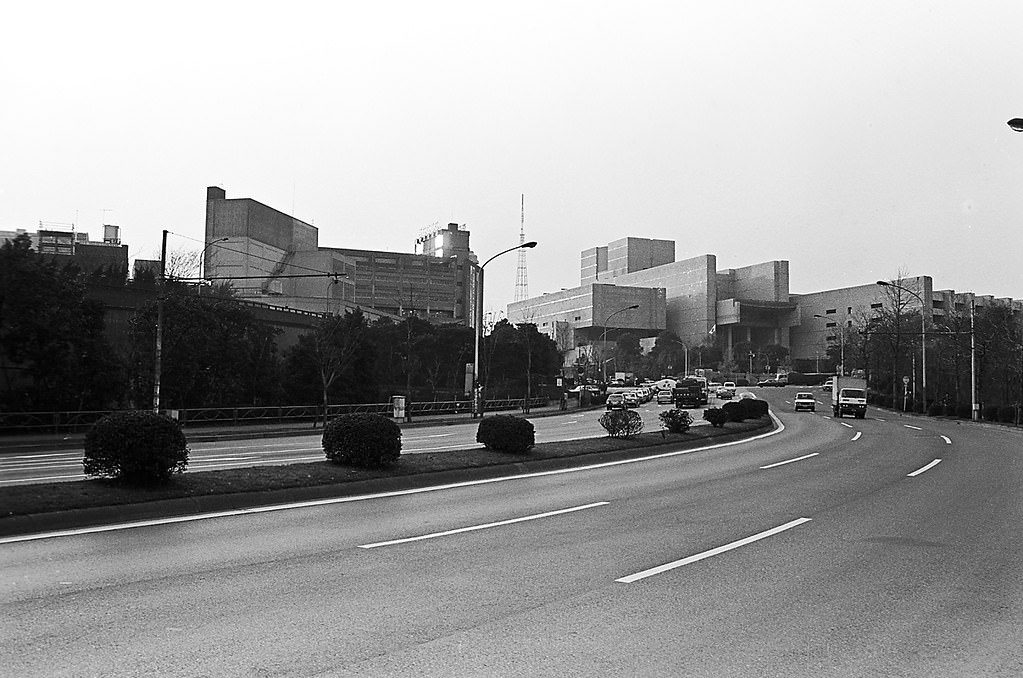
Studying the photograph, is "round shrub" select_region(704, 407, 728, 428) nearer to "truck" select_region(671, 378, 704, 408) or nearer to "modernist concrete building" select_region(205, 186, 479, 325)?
"truck" select_region(671, 378, 704, 408)

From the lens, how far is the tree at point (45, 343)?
37.3 m

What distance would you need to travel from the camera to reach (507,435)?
67.5 ft

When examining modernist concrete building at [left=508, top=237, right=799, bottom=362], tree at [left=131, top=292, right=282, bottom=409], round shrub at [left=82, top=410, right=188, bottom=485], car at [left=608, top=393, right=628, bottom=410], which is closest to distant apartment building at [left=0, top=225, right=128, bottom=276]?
tree at [left=131, top=292, right=282, bottom=409]

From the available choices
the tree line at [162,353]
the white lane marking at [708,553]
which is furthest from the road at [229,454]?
the white lane marking at [708,553]

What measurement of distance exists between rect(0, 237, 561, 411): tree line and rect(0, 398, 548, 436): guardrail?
1523mm

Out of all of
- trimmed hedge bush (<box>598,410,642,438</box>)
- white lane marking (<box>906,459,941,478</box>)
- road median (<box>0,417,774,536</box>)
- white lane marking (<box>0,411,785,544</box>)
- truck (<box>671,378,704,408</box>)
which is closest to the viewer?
white lane marking (<box>0,411,785,544</box>)

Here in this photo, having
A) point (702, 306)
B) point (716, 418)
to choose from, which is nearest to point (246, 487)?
point (716, 418)

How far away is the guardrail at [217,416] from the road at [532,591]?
2107 centimetres

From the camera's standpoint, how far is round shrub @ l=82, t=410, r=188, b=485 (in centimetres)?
1291

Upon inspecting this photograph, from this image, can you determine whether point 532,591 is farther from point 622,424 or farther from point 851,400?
point 851,400

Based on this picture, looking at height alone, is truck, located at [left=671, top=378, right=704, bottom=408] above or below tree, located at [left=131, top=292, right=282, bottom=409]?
below

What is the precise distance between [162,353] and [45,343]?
16.6ft

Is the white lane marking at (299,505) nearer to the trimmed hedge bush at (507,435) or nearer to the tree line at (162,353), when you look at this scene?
the trimmed hedge bush at (507,435)

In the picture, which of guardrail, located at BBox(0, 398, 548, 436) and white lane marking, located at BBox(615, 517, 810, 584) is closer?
white lane marking, located at BBox(615, 517, 810, 584)
